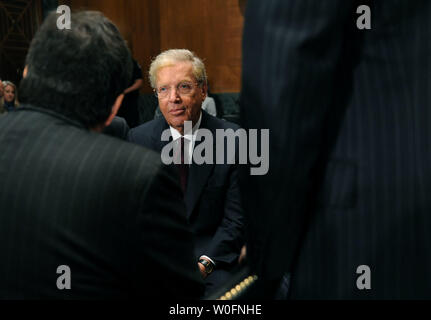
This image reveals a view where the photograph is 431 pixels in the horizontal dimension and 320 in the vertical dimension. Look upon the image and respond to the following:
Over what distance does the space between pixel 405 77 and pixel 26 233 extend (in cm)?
84

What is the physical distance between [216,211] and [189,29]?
200 inches

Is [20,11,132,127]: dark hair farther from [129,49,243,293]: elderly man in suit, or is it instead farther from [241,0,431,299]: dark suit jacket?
[129,49,243,293]: elderly man in suit

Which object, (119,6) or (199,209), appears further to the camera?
(119,6)

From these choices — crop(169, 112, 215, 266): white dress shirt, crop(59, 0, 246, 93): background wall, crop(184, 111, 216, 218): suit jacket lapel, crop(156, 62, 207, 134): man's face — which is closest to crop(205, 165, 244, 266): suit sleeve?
crop(184, 111, 216, 218): suit jacket lapel

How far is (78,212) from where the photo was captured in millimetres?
811

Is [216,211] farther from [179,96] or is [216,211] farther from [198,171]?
[179,96]

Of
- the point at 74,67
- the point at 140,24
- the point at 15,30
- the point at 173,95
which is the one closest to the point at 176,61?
the point at 173,95

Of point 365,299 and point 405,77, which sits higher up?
point 405,77

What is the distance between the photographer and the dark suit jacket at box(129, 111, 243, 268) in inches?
64.9

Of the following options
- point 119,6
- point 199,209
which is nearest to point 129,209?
point 199,209

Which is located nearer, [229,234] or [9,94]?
[229,234]

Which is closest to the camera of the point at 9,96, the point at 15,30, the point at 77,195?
the point at 77,195

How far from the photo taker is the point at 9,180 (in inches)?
32.9
